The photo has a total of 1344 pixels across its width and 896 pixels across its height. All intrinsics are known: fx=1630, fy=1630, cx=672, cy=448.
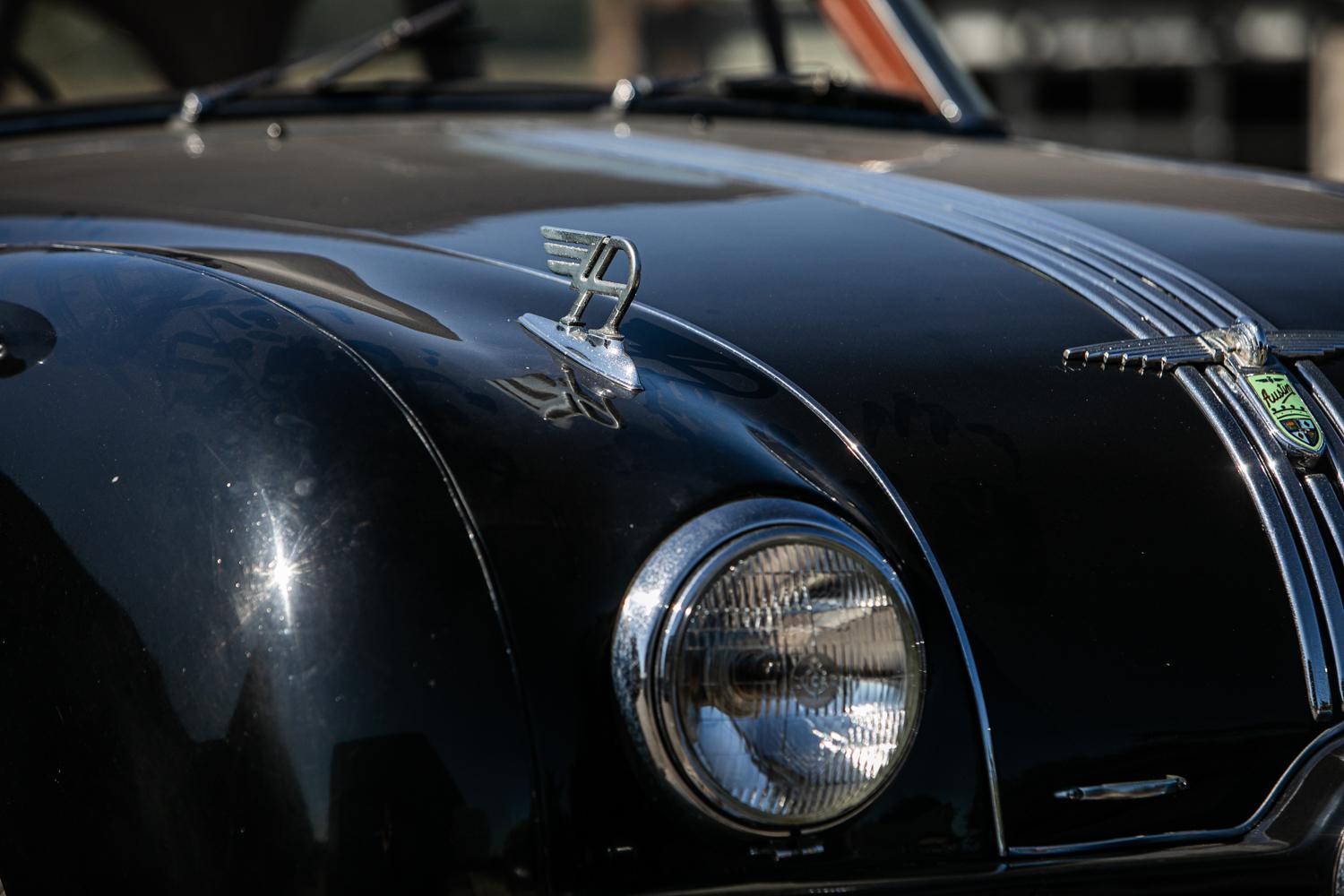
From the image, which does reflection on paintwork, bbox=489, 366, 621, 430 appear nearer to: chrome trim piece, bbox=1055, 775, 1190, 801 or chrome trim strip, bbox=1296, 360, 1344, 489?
chrome trim piece, bbox=1055, 775, 1190, 801

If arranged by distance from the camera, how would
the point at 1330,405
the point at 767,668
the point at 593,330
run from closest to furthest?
the point at 767,668 < the point at 593,330 < the point at 1330,405

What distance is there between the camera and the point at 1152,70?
13.2 metres

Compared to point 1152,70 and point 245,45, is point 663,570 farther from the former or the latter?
point 1152,70

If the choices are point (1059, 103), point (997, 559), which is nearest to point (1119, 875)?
point (997, 559)

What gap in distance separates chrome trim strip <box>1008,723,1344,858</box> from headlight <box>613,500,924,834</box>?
176mm

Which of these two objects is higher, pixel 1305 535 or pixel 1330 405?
pixel 1330 405

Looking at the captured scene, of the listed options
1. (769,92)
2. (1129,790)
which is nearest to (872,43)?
(769,92)

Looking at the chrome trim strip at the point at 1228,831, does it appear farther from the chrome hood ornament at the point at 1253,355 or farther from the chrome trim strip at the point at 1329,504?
the chrome hood ornament at the point at 1253,355

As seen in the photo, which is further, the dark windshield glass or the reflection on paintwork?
the dark windshield glass

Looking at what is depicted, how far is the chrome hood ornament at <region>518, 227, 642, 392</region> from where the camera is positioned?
4.92ft

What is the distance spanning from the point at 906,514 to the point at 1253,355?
0.46 meters

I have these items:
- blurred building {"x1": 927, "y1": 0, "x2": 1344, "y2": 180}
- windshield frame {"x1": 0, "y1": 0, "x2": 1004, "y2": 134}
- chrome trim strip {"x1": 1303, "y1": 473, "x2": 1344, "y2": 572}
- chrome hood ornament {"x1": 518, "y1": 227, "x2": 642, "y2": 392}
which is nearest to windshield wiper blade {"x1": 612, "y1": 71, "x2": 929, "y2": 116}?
windshield frame {"x1": 0, "y1": 0, "x2": 1004, "y2": 134}

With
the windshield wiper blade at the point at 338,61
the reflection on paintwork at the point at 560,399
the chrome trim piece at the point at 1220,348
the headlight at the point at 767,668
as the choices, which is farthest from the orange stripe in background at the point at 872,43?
the headlight at the point at 767,668

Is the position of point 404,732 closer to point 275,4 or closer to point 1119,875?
point 1119,875
